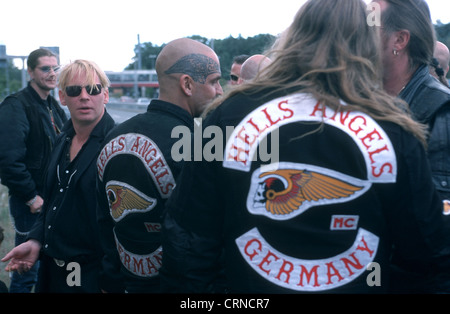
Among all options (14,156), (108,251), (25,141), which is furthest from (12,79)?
(108,251)

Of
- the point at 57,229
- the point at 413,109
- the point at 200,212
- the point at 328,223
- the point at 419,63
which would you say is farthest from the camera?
the point at 57,229

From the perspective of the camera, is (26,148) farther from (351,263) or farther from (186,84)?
(351,263)

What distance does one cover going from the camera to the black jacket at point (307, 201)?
1.61 meters

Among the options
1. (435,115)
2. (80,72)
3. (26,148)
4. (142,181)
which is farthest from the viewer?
(26,148)

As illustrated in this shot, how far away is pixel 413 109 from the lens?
2283 mm

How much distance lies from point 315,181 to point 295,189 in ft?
0.24

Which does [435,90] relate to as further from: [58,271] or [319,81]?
[58,271]

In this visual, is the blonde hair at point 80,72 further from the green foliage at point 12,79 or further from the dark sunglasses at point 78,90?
the green foliage at point 12,79

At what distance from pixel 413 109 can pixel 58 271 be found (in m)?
2.37

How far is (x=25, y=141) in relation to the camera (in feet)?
15.1

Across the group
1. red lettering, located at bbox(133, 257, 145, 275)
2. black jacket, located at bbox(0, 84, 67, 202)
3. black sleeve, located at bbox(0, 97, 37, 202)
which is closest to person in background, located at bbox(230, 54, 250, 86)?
black jacket, located at bbox(0, 84, 67, 202)

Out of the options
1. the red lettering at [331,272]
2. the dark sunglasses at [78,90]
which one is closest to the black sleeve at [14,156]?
the dark sunglasses at [78,90]

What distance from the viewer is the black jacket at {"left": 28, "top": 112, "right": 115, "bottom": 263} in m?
3.03
